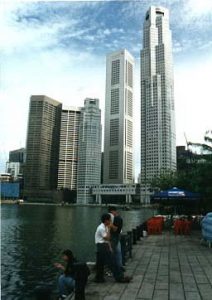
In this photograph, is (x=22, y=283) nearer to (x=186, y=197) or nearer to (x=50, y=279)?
(x=50, y=279)

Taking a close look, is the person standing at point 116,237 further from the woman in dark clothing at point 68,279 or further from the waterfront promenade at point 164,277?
the woman in dark clothing at point 68,279

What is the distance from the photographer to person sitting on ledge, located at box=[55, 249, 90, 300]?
8773 millimetres

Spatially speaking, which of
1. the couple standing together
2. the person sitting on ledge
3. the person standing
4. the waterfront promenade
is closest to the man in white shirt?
the couple standing together

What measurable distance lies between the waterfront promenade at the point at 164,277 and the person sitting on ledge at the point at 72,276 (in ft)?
1.47

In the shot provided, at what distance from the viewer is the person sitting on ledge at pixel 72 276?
8.77 meters

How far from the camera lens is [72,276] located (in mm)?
9984

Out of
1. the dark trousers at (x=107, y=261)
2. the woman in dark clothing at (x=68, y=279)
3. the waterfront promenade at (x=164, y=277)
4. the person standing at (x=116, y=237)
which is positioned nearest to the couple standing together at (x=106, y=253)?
the dark trousers at (x=107, y=261)

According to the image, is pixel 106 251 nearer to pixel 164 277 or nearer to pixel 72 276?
pixel 72 276

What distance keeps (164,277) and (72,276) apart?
3220 millimetres

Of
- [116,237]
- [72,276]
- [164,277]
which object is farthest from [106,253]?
[164,277]

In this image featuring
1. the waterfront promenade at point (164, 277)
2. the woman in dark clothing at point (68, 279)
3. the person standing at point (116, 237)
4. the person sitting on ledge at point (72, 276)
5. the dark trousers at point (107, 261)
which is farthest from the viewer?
the person standing at point (116, 237)

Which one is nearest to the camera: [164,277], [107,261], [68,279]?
[68,279]

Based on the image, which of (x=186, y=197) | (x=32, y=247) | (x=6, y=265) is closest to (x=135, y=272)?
(x=6, y=265)

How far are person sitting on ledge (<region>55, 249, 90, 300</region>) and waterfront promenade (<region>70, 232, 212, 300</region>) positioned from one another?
448 millimetres
